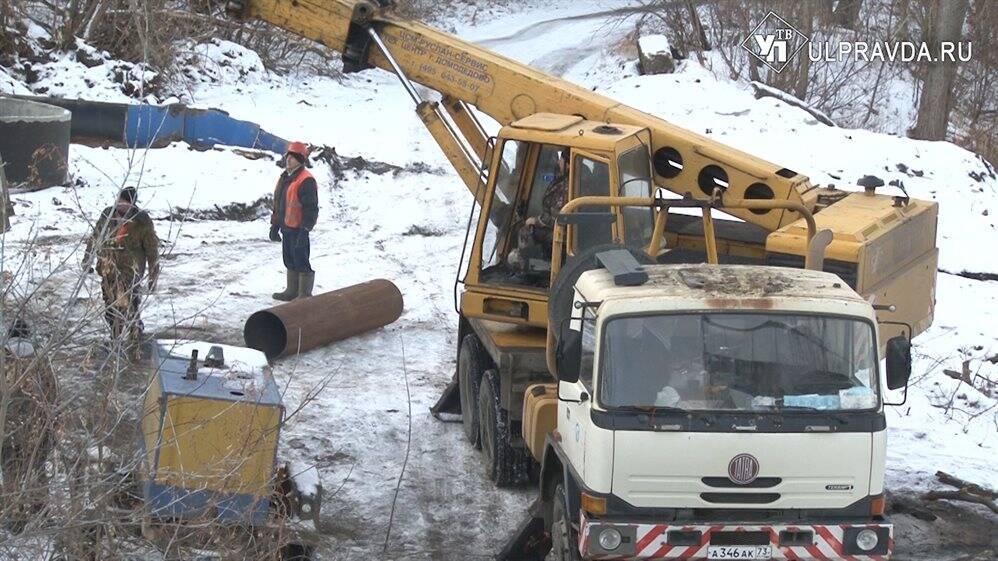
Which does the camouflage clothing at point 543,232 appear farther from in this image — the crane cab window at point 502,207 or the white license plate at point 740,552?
the white license plate at point 740,552

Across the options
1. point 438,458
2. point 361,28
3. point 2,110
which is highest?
point 361,28

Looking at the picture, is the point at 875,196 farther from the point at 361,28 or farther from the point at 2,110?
the point at 2,110

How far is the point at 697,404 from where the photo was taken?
6742mm

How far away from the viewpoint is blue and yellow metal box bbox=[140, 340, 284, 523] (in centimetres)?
730

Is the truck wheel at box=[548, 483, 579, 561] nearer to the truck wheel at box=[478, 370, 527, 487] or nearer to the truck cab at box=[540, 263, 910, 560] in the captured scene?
the truck cab at box=[540, 263, 910, 560]

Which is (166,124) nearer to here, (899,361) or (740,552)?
(899,361)

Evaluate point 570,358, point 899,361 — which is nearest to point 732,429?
point 570,358

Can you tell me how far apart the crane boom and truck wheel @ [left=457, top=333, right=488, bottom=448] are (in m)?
1.53

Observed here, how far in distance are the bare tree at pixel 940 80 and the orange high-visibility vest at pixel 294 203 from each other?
1553cm

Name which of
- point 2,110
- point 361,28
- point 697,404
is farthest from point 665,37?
point 697,404

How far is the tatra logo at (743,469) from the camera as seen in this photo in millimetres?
6676

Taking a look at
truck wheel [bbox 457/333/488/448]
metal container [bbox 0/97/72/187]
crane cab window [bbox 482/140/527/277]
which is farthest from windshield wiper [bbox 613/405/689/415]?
metal container [bbox 0/97/72/187]

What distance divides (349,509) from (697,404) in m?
3.34

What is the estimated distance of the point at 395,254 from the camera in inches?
677
